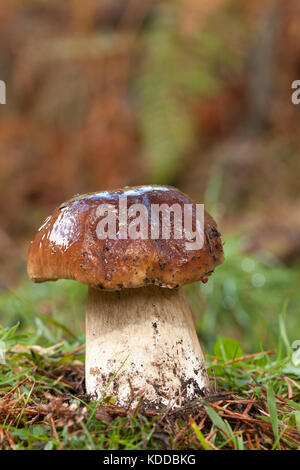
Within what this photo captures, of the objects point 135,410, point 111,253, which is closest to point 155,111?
point 111,253

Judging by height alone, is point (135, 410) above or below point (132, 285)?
below

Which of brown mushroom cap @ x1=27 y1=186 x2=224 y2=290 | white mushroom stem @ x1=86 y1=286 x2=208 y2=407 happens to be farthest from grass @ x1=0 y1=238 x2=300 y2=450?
brown mushroom cap @ x1=27 y1=186 x2=224 y2=290

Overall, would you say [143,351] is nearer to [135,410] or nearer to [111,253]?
[135,410]

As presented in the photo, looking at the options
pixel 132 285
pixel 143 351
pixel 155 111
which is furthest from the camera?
pixel 155 111

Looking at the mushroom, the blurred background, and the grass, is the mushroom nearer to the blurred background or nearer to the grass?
the grass

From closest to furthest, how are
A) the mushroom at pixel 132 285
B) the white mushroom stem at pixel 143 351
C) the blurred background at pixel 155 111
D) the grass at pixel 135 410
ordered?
the grass at pixel 135 410
the mushroom at pixel 132 285
the white mushroom stem at pixel 143 351
the blurred background at pixel 155 111

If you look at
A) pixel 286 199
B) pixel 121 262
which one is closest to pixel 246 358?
pixel 121 262

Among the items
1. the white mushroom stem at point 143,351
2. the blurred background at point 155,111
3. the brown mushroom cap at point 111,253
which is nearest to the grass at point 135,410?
the white mushroom stem at point 143,351

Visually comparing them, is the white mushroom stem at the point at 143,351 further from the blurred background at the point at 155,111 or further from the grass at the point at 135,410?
the blurred background at the point at 155,111
